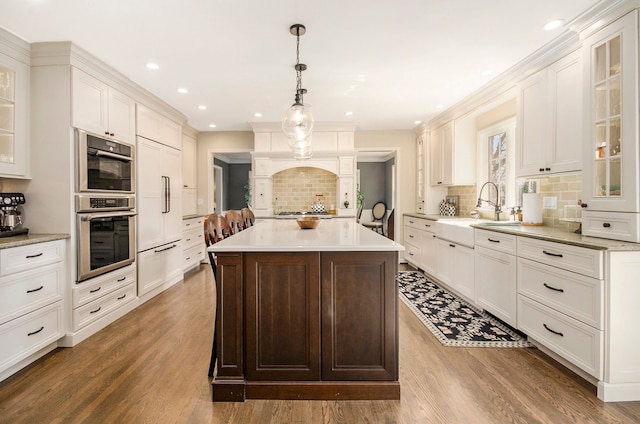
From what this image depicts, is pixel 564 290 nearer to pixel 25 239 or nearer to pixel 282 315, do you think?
pixel 282 315

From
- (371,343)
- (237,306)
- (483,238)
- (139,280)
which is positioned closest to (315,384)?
(371,343)

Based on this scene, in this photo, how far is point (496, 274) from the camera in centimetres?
294

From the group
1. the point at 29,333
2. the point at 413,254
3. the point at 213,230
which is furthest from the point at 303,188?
the point at 29,333

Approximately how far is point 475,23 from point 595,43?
0.80 m

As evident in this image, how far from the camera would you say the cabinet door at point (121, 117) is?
3.14m

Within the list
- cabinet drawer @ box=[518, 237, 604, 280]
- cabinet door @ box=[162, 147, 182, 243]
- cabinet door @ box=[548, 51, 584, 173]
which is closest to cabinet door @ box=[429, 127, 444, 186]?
cabinet door @ box=[548, 51, 584, 173]

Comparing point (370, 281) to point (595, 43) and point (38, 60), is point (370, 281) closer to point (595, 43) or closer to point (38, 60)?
point (595, 43)

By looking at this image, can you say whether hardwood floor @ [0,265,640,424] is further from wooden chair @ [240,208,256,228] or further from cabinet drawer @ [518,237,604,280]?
wooden chair @ [240,208,256,228]

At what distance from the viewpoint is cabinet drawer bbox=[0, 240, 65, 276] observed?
6.84ft

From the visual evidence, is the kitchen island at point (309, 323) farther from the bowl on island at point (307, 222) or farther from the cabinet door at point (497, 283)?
the cabinet door at point (497, 283)

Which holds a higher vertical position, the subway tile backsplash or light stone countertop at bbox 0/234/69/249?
the subway tile backsplash

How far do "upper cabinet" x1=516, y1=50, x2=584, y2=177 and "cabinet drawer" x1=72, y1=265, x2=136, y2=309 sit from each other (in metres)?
4.14

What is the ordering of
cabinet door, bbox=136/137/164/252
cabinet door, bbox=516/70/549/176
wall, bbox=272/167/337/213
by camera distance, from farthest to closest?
1. wall, bbox=272/167/337/213
2. cabinet door, bbox=136/137/164/252
3. cabinet door, bbox=516/70/549/176

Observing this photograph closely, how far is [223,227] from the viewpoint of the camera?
2252 millimetres
